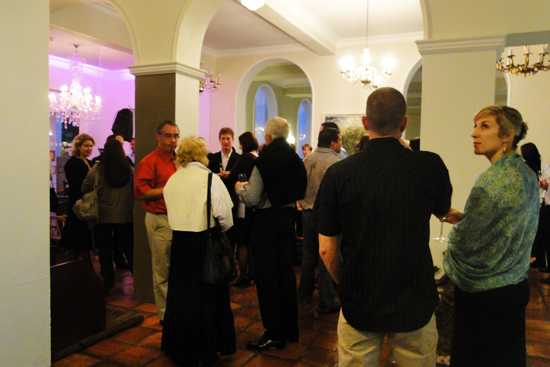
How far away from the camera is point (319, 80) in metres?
7.98

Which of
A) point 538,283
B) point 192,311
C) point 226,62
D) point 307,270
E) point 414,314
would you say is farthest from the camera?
point 226,62

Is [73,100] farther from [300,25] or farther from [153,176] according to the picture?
[153,176]

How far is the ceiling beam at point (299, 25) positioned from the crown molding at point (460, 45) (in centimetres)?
304

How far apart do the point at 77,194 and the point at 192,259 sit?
85.2 inches

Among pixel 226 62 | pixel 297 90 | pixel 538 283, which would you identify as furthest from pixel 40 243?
pixel 297 90

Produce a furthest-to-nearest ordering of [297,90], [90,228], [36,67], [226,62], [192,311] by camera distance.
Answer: [297,90]
[226,62]
[90,228]
[192,311]
[36,67]

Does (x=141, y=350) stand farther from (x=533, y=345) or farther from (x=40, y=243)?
(x=533, y=345)

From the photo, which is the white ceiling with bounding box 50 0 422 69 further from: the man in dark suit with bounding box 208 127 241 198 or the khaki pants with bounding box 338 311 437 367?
the khaki pants with bounding box 338 311 437 367

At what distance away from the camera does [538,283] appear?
4871mm

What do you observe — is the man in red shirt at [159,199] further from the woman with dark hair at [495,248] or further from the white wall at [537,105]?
the white wall at [537,105]

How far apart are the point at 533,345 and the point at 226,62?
7.20m

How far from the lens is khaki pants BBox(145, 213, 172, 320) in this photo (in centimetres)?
310

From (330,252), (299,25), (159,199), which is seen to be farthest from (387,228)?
(299,25)

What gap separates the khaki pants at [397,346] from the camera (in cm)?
151
